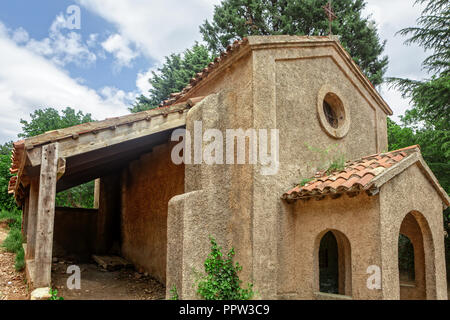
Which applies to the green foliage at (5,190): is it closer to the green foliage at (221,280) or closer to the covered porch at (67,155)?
Answer: the covered porch at (67,155)

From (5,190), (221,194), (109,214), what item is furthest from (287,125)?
(5,190)

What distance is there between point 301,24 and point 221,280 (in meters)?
18.2

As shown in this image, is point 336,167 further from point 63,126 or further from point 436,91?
point 63,126

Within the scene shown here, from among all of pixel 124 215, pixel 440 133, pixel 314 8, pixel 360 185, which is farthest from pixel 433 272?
pixel 314 8

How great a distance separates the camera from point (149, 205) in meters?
9.52

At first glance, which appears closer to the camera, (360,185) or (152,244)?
(360,185)

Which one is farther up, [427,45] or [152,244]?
[427,45]

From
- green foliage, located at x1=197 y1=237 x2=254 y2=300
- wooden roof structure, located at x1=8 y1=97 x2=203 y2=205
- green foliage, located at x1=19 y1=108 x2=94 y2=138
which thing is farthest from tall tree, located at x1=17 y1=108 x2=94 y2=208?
green foliage, located at x1=197 y1=237 x2=254 y2=300

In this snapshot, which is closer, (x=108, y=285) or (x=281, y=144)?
(x=281, y=144)

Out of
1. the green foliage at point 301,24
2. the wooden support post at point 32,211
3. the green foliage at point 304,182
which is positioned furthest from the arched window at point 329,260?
the green foliage at point 301,24

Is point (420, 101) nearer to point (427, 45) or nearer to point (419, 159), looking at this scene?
point (427, 45)
